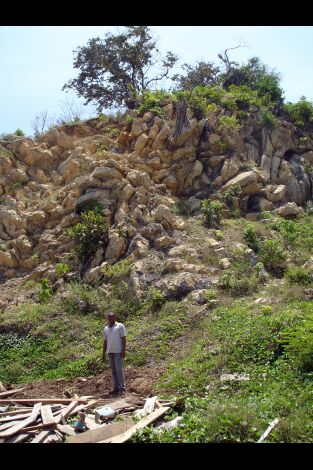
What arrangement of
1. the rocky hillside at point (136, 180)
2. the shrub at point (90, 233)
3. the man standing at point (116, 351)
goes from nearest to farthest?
the man standing at point (116, 351) < the shrub at point (90, 233) < the rocky hillside at point (136, 180)

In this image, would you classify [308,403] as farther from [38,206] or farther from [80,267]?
[38,206]

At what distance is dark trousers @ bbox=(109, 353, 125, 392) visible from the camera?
26.5 feet

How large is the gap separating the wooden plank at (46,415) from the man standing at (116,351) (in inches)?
63.2

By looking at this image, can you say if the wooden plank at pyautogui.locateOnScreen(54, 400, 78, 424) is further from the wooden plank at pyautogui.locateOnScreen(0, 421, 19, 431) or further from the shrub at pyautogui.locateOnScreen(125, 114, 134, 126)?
the shrub at pyautogui.locateOnScreen(125, 114, 134, 126)

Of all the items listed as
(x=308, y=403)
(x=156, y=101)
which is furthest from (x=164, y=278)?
(x=156, y=101)

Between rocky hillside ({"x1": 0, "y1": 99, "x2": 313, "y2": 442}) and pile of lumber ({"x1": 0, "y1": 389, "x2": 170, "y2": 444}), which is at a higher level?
rocky hillside ({"x1": 0, "y1": 99, "x2": 313, "y2": 442})

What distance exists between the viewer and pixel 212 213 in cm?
1391

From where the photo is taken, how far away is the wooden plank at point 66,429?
574 cm

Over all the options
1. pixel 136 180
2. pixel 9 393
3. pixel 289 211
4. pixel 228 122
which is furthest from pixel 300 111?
pixel 9 393

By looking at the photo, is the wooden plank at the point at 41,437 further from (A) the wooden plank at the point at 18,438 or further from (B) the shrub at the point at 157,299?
(B) the shrub at the point at 157,299

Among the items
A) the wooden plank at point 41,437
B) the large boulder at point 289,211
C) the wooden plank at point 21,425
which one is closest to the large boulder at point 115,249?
the large boulder at point 289,211

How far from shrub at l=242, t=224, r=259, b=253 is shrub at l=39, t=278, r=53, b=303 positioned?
5.22m

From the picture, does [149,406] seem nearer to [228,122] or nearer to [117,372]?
[117,372]

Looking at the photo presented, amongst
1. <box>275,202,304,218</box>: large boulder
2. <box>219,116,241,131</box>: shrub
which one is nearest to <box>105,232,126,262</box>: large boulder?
<box>275,202,304,218</box>: large boulder
